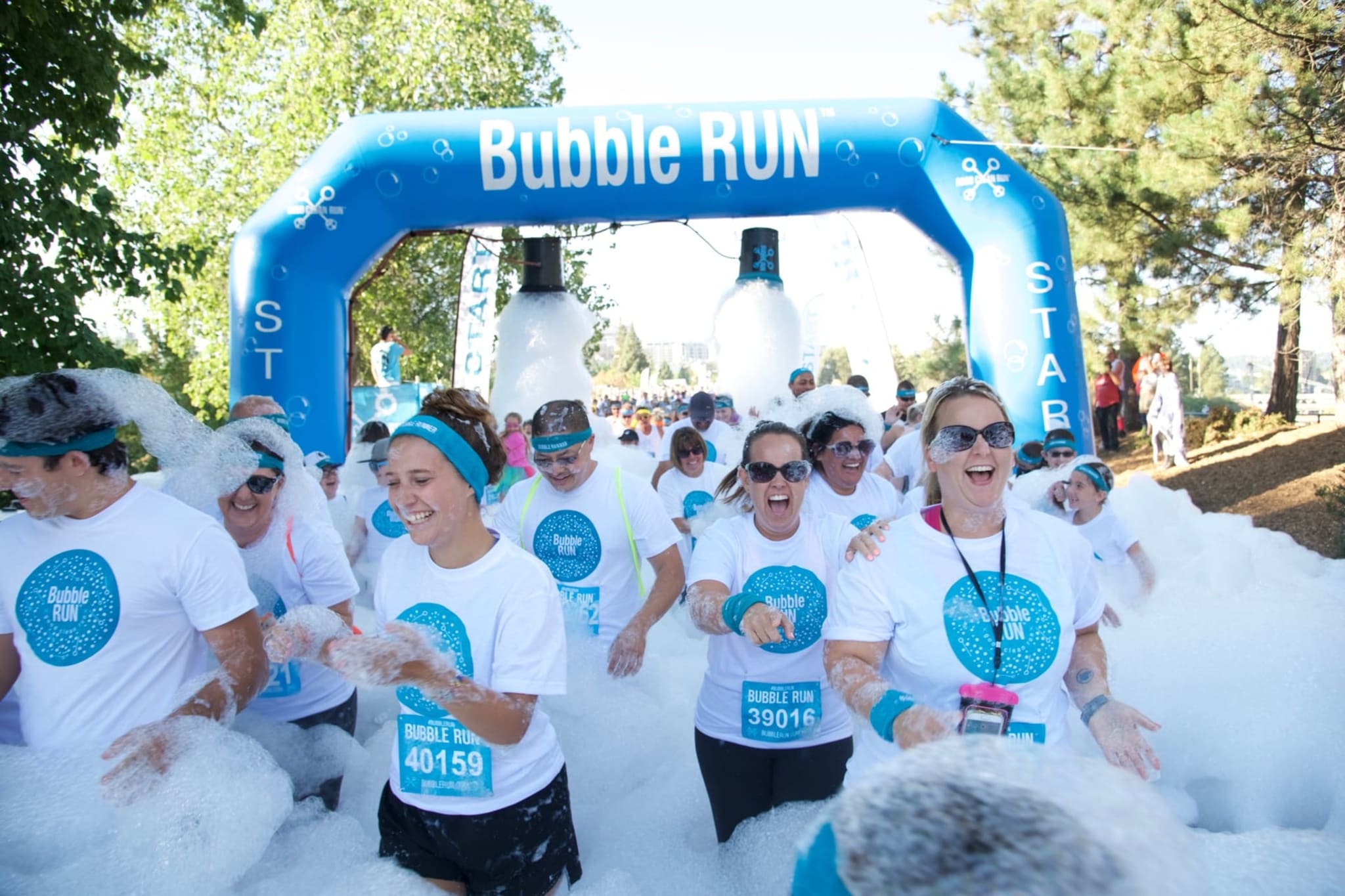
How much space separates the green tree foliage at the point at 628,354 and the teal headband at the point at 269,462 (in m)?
82.2

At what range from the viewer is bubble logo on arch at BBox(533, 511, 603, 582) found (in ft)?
11.9

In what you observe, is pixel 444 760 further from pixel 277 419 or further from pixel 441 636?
pixel 277 419

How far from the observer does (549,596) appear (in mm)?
2139

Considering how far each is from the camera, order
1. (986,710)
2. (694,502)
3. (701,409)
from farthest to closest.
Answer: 1. (701,409)
2. (694,502)
3. (986,710)

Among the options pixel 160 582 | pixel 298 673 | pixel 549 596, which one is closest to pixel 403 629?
pixel 549 596

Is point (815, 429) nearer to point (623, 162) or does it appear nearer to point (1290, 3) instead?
point (623, 162)

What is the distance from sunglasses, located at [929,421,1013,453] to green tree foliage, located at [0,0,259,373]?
131 inches

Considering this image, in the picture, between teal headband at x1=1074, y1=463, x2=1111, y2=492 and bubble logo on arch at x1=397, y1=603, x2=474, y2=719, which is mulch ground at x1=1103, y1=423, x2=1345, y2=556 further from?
bubble logo on arch at x1=397, y1=603, x2=474, y2=719

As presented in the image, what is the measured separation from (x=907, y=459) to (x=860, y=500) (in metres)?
2.36

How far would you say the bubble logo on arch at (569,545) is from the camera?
3635mm

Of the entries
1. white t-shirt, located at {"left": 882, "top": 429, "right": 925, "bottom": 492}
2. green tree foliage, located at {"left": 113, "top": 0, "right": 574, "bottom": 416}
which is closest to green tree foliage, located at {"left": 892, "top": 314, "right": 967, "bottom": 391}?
green tree foliage, located at {"left": 113, "top": 0, "right": 574, "bottom": 416}

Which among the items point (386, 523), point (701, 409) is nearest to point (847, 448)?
point (386, 523)

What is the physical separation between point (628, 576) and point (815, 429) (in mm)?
964

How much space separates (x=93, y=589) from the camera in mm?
2146
